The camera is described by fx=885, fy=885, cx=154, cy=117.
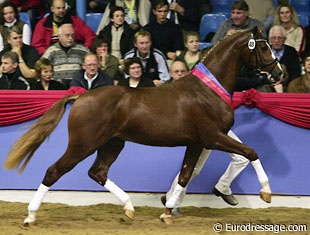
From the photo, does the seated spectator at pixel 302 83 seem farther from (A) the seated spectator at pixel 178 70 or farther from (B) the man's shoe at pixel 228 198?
(B) the man's shoe at pixel 228 198

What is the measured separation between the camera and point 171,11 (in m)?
13.2

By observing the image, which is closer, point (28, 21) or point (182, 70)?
point (182, 70)

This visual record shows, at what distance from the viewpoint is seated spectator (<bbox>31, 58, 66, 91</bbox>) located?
10898 mm

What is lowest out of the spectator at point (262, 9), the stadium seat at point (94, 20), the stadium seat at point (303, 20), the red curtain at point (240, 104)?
the red curtain at point (240, 104)

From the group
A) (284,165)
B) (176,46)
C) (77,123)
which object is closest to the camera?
(77,123)

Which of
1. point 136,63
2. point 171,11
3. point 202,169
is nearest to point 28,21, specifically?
point 171,11

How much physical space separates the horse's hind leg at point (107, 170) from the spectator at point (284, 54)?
3.10 meters

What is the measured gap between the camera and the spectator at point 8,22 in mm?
12453

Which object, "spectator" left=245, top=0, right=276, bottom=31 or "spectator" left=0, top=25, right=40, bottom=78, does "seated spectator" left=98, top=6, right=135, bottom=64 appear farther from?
"spectator" left=245, top=0, right=276, bottom=31

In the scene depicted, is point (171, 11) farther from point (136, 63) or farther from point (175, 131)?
point (175, 131)

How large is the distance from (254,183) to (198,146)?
4.58ft

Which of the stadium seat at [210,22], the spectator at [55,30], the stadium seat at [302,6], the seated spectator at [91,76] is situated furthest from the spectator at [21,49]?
the stadium seat at [302,6]

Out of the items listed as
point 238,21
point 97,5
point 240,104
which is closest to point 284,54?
point 238,21

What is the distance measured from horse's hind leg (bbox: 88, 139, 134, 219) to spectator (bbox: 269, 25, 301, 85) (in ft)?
10.2
